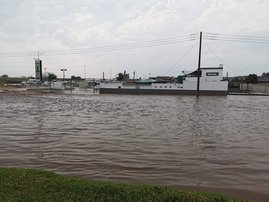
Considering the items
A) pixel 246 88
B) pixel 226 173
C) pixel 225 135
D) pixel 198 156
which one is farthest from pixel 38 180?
pixel 246 88

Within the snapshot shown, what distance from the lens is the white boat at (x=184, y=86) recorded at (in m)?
79.4

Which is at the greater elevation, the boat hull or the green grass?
the green grass

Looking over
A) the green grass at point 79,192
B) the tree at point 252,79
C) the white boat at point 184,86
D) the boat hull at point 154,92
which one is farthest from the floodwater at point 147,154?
the tree at point 252,79

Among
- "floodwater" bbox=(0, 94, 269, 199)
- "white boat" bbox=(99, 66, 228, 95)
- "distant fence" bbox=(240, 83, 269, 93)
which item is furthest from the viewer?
"distant fence" bbox=(240, 83, 269, 93)

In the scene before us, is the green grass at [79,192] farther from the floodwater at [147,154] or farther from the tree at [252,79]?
the tree at [252,79]

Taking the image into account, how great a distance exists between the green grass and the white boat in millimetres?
74439

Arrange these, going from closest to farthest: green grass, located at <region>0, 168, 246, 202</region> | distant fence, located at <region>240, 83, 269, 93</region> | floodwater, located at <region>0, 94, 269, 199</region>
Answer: green grass, located at <region>0, 168, 246, 202</region> < floodwater, located at <region>0, 94, 269, 199</region> < distant fence, located at <region>240, 83, 269, 93</region>

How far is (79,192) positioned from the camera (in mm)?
6691

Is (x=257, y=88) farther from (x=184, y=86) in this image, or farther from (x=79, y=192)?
(x=79, y=192)

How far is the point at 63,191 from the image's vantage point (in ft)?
22.0

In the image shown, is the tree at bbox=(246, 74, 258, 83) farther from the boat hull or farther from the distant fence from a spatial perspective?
the boat hull

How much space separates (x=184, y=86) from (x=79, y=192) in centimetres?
7608

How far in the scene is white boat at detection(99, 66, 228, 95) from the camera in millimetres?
79438

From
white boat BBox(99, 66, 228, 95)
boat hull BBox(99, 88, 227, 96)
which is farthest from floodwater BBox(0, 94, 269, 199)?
white boat BBox(99, 66, 228, 95)
